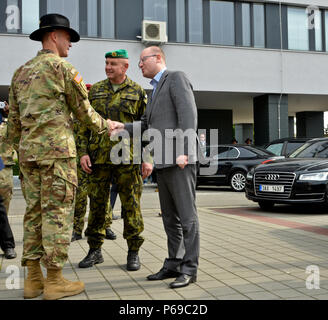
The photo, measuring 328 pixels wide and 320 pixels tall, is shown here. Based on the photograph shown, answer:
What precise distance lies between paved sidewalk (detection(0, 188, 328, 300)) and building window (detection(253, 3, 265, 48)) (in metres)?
15.0

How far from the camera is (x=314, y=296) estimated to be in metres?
3.45

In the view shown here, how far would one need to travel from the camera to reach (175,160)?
391 cm

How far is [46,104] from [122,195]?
4.48 feet

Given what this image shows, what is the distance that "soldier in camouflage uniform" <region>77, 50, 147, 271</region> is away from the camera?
4.45 metres

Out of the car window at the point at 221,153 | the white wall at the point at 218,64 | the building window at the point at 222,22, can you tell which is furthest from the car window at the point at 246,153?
the building window at the point at 222,22

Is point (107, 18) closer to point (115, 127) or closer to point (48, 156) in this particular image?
point (115, 127)

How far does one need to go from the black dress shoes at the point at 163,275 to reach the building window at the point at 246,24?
18.1m

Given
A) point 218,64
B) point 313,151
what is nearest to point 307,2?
point 218,64

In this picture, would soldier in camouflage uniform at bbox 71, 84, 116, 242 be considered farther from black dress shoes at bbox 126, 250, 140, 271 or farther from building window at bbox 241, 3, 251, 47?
building window at bbox 241, 3, 251, 47

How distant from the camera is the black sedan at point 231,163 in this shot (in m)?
14.1

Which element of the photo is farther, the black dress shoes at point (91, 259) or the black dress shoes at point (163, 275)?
the black dress shoes at point (91, 259)

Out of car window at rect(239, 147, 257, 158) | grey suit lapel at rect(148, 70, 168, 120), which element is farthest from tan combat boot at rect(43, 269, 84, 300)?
car window at rect(239, 147, 257, 158)

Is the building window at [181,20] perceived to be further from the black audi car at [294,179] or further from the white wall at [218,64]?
the black audi car at [294,179]

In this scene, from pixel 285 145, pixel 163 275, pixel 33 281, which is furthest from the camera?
pixel 285 145
